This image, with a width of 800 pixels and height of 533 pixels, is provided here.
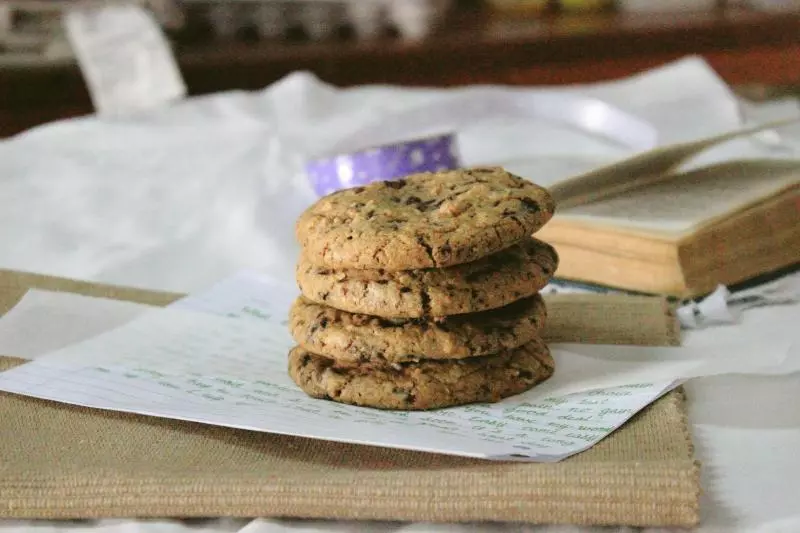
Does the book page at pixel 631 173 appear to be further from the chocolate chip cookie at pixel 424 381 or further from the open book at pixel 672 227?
the chocolate chip cookie at pixel 424 381

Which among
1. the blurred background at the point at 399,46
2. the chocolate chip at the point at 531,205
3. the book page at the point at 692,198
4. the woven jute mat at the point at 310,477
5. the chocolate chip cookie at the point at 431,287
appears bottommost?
the blurred background at the point at 399,46

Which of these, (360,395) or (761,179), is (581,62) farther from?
(360,395)

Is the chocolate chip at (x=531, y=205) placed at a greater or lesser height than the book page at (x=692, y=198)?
greater

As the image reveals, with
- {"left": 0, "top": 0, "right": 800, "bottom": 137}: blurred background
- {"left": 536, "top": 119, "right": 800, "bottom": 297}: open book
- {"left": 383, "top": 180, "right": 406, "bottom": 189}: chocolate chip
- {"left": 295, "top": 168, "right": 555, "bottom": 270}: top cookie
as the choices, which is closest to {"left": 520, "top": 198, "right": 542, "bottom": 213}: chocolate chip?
{"left": 295, "top": 168, "right": 555, "bottom": 270}: top cookie

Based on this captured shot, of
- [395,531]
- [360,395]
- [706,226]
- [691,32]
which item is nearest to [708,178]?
[706,226]

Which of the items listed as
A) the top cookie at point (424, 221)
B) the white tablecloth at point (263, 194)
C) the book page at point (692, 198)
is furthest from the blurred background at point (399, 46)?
the top cookie at point (424, 221)
